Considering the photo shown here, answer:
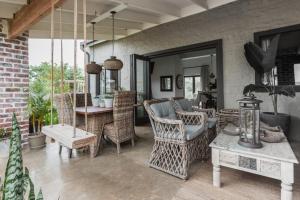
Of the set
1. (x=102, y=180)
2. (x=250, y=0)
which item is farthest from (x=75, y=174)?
(x=250, y=0)

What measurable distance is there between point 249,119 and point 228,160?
505mm

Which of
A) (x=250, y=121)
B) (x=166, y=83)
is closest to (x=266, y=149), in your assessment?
(x=250, y=121)

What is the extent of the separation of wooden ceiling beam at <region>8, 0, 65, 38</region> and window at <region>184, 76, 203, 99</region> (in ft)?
28.5

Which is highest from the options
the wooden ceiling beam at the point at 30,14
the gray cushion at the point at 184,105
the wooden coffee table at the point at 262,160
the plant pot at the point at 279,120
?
the wooden ceiling beam at the point at 30,14

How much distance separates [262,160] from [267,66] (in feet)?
6.18

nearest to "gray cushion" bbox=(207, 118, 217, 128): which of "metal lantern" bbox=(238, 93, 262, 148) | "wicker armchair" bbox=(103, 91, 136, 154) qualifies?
"metal lantern" bbox=(238, 93, 262, 148)

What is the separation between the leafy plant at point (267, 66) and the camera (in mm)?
2689

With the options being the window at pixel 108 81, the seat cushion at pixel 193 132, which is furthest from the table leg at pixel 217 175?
the window at pixel 108 81

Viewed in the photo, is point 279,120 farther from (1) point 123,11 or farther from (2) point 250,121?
(1) point 123,11

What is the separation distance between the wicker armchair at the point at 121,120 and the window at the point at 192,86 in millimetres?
7390

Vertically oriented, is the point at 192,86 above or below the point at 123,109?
above

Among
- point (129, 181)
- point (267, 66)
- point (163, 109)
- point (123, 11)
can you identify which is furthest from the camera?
point (123, 11)

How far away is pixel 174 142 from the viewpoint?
7.73 ft

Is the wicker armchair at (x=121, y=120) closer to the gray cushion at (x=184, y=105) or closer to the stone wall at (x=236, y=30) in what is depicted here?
the gray cushion at (x=184, y=105)
